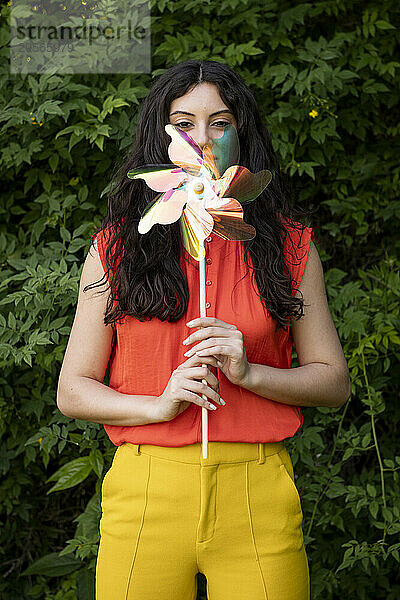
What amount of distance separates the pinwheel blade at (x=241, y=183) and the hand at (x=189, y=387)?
0.32 metres

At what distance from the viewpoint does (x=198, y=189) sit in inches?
57.0

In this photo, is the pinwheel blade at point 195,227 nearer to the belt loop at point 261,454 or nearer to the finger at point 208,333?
the finger at point 208,333

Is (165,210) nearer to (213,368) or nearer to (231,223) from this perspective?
(231,223)

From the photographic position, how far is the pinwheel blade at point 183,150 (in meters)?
1.44

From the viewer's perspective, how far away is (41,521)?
2.88 metres

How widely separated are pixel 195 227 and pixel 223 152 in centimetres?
15

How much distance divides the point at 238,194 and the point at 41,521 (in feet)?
6.17

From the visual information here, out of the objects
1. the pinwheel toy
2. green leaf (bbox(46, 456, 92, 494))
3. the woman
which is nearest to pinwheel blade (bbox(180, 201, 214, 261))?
the pinwheel toy

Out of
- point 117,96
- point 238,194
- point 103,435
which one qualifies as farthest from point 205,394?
point 117,96

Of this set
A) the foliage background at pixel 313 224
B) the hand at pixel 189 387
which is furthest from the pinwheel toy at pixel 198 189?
the foliage background at pixel 313 224

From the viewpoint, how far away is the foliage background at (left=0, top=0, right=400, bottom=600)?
2.35 meters

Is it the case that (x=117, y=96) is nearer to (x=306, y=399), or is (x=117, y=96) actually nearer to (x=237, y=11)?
(x=237, y=11)
